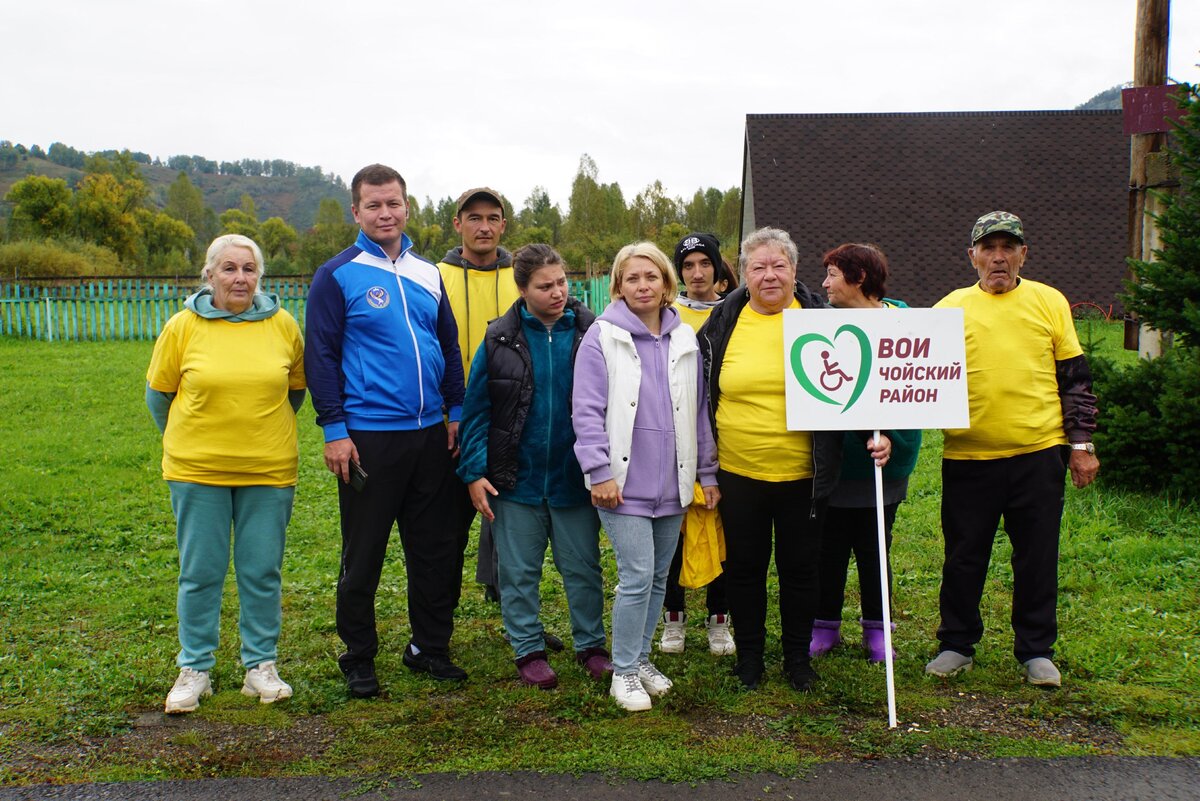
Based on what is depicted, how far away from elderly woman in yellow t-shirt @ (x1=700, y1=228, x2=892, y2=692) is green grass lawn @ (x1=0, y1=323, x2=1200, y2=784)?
348 mm

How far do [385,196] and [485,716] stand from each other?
240 cm

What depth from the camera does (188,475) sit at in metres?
4.29

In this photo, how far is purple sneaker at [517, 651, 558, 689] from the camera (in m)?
4.59

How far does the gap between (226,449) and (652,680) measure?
2183 mm

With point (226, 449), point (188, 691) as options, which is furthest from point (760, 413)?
point (188, 691)

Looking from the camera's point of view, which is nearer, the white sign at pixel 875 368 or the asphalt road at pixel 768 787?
the asphalt road at pixel 768 787

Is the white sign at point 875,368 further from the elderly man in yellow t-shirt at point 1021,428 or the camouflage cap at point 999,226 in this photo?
the camouflage cap at point 999,226

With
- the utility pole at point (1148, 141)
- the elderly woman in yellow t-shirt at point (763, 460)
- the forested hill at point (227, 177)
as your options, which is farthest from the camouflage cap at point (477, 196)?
the forested hill at point (227, 177)

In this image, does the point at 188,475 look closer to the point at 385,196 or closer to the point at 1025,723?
the point at 385,196

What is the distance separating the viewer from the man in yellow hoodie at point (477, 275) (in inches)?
203

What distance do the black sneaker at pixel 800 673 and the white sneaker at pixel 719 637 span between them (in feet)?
1.62

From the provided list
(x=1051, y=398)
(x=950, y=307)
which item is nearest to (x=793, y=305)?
(x=950, y=307)

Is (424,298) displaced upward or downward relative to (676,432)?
upward

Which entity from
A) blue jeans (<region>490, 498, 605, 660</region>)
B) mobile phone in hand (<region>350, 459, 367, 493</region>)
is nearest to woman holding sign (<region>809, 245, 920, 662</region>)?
blue jeans (<region>490, 498, 605, 660</region>)
